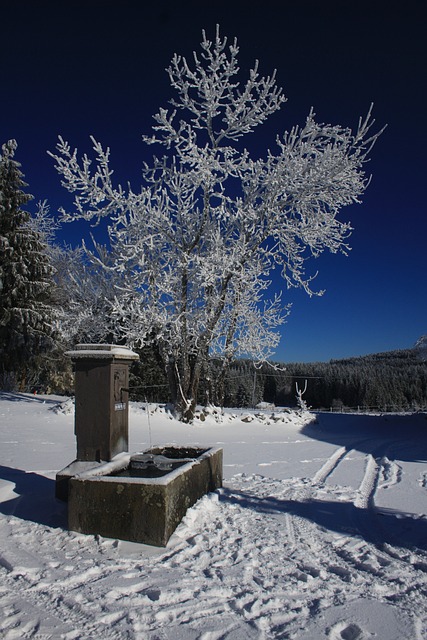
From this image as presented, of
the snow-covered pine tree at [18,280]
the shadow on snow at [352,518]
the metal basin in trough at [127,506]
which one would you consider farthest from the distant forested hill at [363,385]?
the metal basin in trough at [127,506]

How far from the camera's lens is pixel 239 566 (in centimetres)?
336

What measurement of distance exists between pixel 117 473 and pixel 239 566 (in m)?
1.89

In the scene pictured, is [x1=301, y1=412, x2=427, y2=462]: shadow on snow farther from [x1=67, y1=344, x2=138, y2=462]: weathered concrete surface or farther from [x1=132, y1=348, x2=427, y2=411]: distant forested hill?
[x1=132, y1=348, x2=427, y2=411]: distant forested hill

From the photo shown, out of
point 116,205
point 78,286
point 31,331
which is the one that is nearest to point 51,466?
point 116,205

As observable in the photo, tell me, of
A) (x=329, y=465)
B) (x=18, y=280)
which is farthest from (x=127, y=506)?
(x=18, y=280)

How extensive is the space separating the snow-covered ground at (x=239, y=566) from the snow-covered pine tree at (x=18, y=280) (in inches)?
461

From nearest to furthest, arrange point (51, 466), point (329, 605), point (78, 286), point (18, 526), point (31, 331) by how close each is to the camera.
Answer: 1. point (329, 605)
2. point (18, 526)
3. point (51, 466)
4. point (78, 286)
5. point (31, 331)

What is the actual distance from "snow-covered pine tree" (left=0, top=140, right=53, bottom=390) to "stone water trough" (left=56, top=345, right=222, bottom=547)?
43.6 ft

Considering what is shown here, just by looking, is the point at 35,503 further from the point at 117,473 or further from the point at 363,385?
the point at 363,385

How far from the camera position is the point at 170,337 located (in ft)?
42.5

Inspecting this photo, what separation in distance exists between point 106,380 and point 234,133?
921 cm

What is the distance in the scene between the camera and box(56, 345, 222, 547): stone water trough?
149 inches

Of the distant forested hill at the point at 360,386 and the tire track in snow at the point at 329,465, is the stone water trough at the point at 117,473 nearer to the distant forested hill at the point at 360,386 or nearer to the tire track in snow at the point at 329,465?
the tire track in snow at the point at 329,465

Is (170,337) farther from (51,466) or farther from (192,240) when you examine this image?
(51,466)
